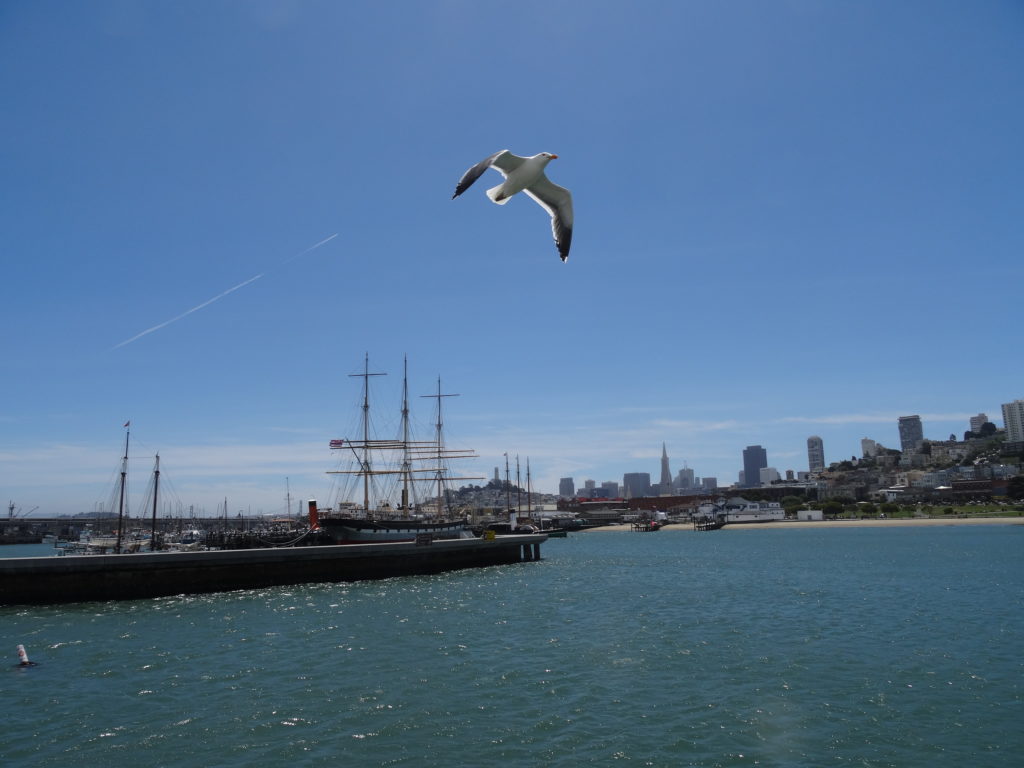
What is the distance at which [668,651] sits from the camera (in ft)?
59.2

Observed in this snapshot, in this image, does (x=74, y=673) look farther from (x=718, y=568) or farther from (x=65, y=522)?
(x=65, y=522)

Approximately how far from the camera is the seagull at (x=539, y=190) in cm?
1224

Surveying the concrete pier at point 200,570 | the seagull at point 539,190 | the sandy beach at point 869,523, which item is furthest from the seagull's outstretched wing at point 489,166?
the sandy beach at point 869,523

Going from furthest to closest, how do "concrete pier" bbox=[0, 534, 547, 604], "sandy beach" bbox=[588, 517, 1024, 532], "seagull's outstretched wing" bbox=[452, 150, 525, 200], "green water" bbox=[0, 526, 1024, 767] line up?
"sandy beach" bbox=[588, 517, 1024, 532], "concrete pier" bbox=[0, 534, 547, 604], "green water" bbox=[0, 526, 1024, 767], "seagull's outstretched wing" bbox=[452, 150, 525, 200]

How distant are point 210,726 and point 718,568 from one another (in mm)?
38548

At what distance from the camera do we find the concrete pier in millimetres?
29672

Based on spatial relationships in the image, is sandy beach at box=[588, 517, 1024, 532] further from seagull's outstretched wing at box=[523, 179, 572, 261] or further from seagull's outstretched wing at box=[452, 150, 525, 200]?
Answer: seagull's outstretched wing at box=[452, 150, 525, 200]

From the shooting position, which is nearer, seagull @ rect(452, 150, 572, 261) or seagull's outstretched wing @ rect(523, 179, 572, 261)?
seagull @ rect(452, 150, 572, 261)

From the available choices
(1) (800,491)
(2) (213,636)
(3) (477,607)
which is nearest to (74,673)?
(2) (213,636)

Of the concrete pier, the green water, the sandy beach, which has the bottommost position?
the sandy beach

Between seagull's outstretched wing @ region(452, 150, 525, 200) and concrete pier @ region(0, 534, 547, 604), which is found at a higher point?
seagull's outstretched wing @ region(452, 150, 525, 200)

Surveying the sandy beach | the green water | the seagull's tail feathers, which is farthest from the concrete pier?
the sandy beach

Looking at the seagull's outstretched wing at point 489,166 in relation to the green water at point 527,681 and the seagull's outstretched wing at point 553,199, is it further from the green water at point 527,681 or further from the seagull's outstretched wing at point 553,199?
the green water at point 527,681

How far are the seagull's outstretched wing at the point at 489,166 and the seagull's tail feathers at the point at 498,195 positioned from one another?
28cm
